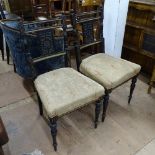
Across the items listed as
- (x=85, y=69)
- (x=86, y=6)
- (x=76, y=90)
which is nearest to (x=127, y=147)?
(x=76, y=90)

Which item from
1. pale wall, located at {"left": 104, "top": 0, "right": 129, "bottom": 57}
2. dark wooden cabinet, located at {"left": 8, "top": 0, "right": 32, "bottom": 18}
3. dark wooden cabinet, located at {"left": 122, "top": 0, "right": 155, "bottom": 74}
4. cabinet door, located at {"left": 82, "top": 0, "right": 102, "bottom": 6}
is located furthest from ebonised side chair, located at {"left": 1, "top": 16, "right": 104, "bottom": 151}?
dark wooden cabinet, located at {"left": 8, "top": 0, "right": 32, "bottom": 18}

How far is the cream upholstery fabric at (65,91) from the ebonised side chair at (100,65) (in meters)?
0.12

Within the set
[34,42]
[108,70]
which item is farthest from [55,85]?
[34,42]

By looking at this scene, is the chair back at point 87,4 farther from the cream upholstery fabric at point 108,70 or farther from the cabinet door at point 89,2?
the cream upholstery fabric at point 108,70

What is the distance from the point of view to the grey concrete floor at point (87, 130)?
4.83 ft

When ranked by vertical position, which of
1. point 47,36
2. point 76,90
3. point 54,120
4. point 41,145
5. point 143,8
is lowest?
point 41,145

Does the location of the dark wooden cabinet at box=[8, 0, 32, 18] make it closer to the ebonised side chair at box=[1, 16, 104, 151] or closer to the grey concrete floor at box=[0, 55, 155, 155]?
the ebonised side chair at box=[1, 16, 104, 151]

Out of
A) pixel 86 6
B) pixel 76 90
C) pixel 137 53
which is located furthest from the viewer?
pixel 86 6

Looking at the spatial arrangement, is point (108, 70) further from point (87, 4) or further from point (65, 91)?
point (87, 4)

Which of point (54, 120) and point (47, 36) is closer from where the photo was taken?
point (54, 120)

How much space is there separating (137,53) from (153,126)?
107cm

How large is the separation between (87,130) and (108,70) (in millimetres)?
555

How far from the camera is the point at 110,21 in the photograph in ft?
7.06

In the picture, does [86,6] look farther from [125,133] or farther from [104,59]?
[125,133]
